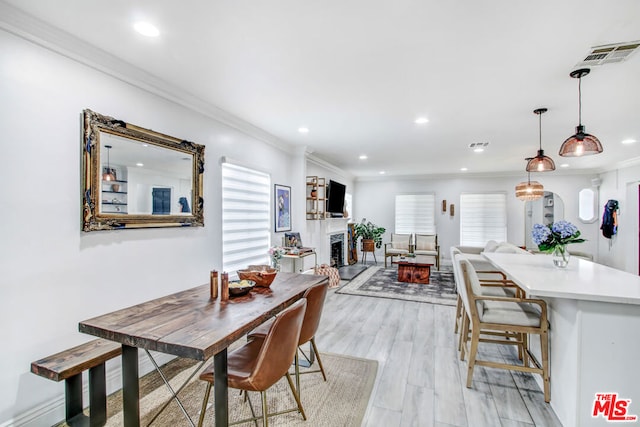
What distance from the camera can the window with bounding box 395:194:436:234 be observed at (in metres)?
8.54

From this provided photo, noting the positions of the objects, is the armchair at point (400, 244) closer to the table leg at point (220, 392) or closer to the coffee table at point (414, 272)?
the coffee table at point (414, 272)

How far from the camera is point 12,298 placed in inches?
69.9

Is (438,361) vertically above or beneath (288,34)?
beneath

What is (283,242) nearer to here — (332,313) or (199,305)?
(332,313)

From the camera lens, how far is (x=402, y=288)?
5.58 metres

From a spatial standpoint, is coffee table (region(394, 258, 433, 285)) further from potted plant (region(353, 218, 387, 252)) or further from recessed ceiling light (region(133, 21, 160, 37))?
recessed ceiling light (region(133, 21, 160, 37))

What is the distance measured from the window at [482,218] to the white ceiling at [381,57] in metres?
4.13

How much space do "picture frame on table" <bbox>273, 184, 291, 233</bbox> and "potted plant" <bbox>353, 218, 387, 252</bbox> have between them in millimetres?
3976

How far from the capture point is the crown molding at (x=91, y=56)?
69.5 inches

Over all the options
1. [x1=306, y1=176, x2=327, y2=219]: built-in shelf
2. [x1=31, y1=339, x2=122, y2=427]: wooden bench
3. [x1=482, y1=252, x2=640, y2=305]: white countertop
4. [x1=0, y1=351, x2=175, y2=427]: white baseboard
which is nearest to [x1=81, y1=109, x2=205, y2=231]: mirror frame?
[x1=31, y1=339, x2=122, y2=427]: wooden bench

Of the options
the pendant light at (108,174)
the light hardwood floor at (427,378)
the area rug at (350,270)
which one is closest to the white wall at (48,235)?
the pendant light at (108,174)

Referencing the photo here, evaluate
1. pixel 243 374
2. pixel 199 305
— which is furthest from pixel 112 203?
pixel 243 374

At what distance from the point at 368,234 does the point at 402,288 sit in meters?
3.04

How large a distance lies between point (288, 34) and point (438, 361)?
9.86ft
